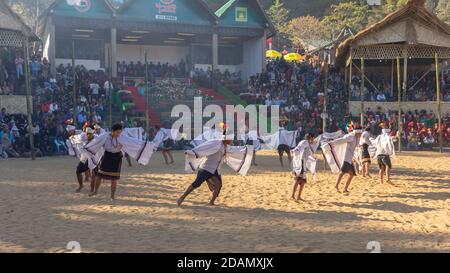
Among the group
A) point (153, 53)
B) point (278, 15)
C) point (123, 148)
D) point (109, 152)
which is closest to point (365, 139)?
point (123, 148)

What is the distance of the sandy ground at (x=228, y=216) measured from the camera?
7.15 metres

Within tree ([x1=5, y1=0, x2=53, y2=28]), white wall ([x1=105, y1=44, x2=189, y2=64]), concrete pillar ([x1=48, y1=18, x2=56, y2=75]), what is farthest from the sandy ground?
tree ([x1=5, y1=0, x2=53, y2=28])

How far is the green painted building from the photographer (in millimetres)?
29672

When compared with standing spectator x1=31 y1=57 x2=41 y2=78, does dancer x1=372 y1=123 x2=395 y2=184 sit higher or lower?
lower

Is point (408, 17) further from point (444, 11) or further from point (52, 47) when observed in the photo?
point (444, 11)

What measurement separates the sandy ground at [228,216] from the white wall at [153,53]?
803 inches

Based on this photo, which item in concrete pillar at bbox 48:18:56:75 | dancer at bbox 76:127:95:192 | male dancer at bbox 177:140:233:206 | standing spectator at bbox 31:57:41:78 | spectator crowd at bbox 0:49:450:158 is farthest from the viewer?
concrete pillar at bbox 48:18:56:75

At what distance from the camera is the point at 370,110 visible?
28516 mm

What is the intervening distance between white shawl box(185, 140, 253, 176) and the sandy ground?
28.9 inches

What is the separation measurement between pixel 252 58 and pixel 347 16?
92.7 ft

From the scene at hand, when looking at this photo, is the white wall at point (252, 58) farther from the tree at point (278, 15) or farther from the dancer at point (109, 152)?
the tree at point (278, 15)

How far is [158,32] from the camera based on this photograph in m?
31.5

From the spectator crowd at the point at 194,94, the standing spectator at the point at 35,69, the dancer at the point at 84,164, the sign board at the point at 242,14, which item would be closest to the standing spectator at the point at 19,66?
the spectator crowd at the point at 194,94

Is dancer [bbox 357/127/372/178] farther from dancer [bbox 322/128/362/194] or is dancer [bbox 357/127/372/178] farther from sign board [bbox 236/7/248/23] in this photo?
sign board [bbox 236/7/248/23]
